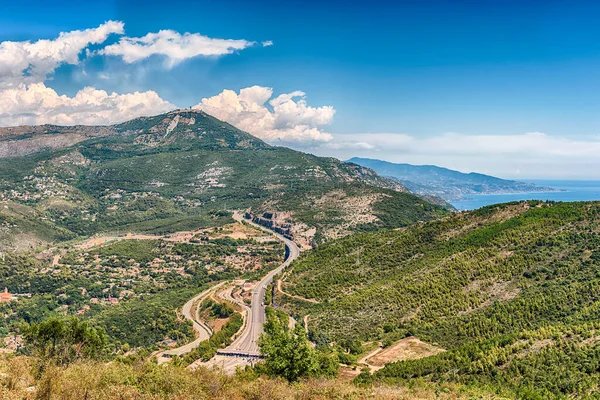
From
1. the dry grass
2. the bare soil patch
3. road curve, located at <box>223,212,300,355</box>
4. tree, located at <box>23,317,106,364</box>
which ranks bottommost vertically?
road curve, located at <box>223,212,300,355</box>

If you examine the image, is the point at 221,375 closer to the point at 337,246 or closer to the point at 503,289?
the point at 503,289

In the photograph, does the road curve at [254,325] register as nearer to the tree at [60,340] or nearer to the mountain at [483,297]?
the mountain at [483,297]

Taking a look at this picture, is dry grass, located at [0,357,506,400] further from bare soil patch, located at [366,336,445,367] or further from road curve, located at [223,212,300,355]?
road curve, located at [223,212,300,355]

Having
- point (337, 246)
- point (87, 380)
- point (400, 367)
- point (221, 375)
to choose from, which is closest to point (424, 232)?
point (337, 246)

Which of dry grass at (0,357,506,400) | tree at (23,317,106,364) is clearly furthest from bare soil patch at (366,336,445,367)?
tree at (23,317,106,364)

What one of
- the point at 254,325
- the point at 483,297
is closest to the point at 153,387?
the point at 483,297

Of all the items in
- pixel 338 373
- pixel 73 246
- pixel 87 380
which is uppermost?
pixel 87 380
